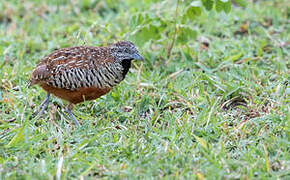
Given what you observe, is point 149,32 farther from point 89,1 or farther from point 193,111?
point 89,1

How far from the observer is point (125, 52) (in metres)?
5.56

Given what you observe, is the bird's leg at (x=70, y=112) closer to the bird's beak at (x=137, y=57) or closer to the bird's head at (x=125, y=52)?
the bird's head at (x=125, y=52)

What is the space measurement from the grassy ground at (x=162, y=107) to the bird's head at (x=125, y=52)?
63 centimetres

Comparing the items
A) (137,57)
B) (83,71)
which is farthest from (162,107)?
(83,71)

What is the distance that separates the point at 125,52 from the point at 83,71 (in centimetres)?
56

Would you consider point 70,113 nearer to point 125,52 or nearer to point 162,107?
point 125,52

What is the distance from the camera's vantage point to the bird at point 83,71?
5.36m

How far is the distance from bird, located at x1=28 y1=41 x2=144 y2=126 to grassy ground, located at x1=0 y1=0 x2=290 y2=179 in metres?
0.29

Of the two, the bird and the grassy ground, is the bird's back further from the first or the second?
the grassy ground

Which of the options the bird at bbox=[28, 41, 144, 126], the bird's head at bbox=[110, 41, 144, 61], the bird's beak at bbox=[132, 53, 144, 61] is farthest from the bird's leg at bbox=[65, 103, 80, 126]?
the bird's beak at bbox=[132, 53, 144, 61]

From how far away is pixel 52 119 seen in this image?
534 centimetres

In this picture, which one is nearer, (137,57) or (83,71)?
(83,71)

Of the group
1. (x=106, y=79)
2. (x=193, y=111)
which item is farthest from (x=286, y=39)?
(x=106, y=79)

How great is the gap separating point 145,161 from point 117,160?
1.13 feet
